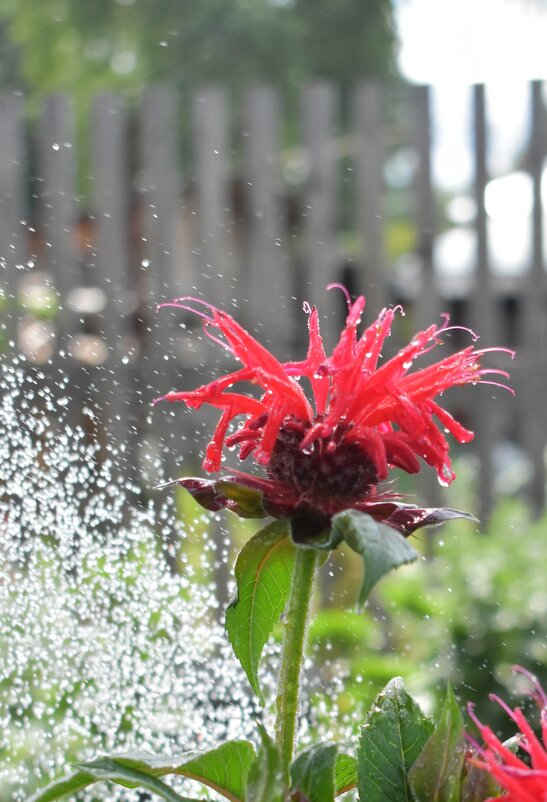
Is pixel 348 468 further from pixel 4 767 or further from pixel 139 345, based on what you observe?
pixel 139 345

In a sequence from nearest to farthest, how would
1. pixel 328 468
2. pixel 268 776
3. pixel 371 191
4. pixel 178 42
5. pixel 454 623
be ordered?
pixel 268 776, pixel 328 468, pixel 454 623, pixel 371 191, pixel 178 42

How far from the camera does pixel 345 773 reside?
44 cm

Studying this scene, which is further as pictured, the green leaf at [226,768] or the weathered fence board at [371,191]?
the weathered fence board at [371,191]

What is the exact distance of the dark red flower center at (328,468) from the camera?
0.44 m

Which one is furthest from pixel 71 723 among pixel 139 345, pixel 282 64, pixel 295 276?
pixel 282 64

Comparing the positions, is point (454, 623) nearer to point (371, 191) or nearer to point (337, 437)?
point (371, 191)

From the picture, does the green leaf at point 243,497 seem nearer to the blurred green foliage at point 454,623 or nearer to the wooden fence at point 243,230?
the blurred green foliage at point 454,623

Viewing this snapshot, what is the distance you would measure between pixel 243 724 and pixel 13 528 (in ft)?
0.68

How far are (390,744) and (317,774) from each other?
46 millimetres

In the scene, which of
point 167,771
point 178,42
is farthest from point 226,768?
point 178,42

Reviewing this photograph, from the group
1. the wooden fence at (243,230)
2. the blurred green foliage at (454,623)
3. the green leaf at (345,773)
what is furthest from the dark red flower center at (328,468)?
the wooden fence at (243,230)

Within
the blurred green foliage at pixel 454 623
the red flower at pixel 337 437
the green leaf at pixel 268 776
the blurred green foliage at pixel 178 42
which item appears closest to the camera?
the green leaf at pixel 268 776

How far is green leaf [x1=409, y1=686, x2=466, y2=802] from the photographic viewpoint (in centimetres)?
36

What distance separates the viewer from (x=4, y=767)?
0.71 meters
